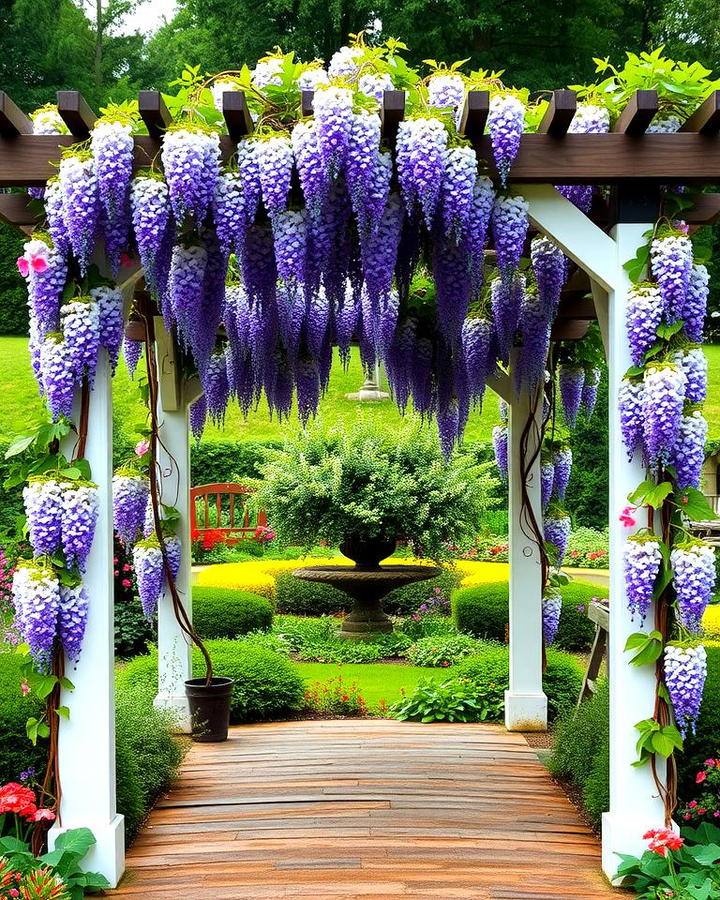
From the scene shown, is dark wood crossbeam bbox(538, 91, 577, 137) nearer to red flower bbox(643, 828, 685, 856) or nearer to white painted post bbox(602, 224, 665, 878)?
white painted post bbox(602, 224, 665, 878)

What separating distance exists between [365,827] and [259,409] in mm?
13758

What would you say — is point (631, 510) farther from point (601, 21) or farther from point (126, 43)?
point (126, 43)

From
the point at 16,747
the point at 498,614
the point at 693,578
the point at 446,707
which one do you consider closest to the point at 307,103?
the point at 693,578

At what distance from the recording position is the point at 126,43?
2356 cm

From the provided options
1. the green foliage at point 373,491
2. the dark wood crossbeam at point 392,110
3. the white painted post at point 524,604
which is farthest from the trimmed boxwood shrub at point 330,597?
the dark wood crossbeam at point 392,110

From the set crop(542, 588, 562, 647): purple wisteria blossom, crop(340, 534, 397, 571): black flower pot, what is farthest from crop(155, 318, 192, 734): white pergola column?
crop(340, 534, 397, 571): black flower pot

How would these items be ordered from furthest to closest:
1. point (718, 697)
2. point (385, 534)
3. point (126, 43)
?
point (126, 43) → point (385, 534) → point (718, 697)

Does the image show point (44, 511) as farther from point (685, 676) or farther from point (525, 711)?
point (525, 711)

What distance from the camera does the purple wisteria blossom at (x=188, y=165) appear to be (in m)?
2.96

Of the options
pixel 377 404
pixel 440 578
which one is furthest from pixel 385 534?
pixel 377 404

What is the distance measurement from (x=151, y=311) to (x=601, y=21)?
16141 millimetres

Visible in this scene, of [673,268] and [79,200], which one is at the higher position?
[79,200]

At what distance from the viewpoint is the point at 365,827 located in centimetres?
370

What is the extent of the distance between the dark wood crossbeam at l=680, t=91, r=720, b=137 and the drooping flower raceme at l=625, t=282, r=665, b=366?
49 centimetres
